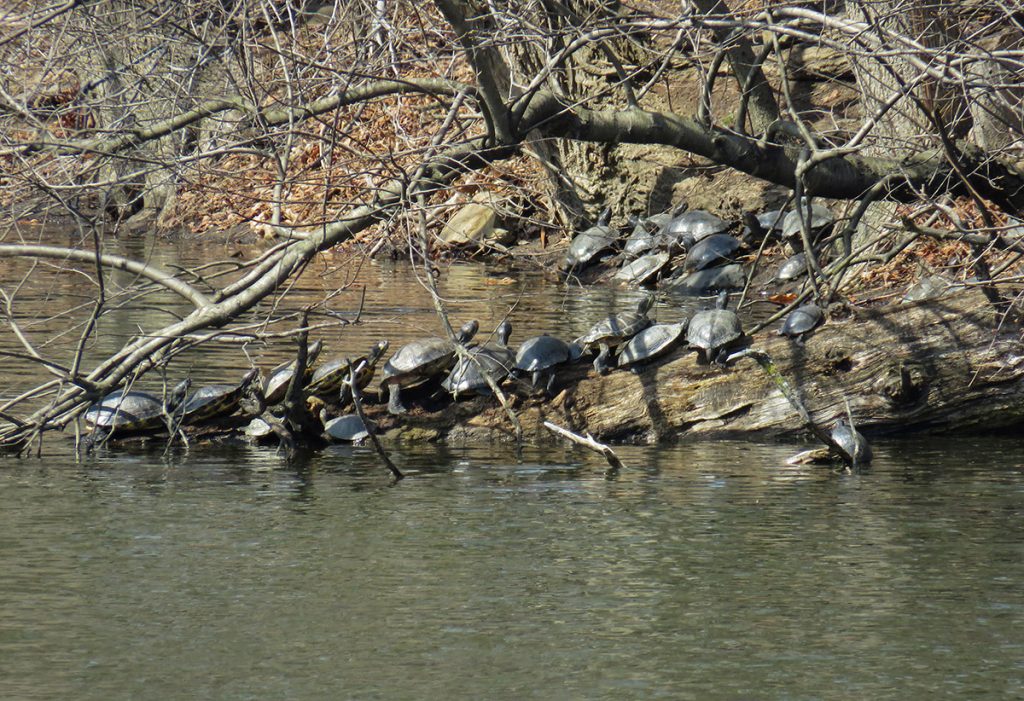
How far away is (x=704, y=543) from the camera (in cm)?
620

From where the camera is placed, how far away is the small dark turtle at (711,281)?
626 inches

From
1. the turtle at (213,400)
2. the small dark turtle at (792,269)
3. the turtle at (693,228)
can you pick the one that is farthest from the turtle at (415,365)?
the turtle at (693,228)

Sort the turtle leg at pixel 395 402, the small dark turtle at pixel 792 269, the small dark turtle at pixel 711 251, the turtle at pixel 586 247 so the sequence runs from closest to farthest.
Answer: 1. the turtle leg at pixel 395 402
2. the small dark turtle at pixel 792 269
3. the small dark turtle at pixel 711 251
4. the turtle at pixel 586 247

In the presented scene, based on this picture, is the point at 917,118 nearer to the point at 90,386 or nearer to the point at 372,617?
the point at 90,386

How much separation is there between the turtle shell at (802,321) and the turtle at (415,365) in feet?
6.74

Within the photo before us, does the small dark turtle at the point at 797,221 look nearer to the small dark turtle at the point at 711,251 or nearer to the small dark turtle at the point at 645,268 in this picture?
the small dark turtle at the point at 711,251

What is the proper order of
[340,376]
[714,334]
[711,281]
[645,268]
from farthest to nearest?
[645,268]
[711,281]
[340,376]
[714,334]

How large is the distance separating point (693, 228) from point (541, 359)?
28.4ft

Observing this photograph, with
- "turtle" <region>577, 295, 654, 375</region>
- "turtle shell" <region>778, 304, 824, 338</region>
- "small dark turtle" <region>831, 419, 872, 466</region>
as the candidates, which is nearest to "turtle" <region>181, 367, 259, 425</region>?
"turtle" <region>577, 295, 654, 375</region>

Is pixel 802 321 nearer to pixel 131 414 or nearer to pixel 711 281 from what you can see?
pixel 131 414

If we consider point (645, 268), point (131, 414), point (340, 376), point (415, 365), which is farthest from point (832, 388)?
point (645, 268)

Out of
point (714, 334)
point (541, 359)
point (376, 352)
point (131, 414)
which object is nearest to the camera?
point (131, 414)

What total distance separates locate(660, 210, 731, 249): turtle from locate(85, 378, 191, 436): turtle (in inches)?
373

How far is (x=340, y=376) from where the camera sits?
29.1ft
